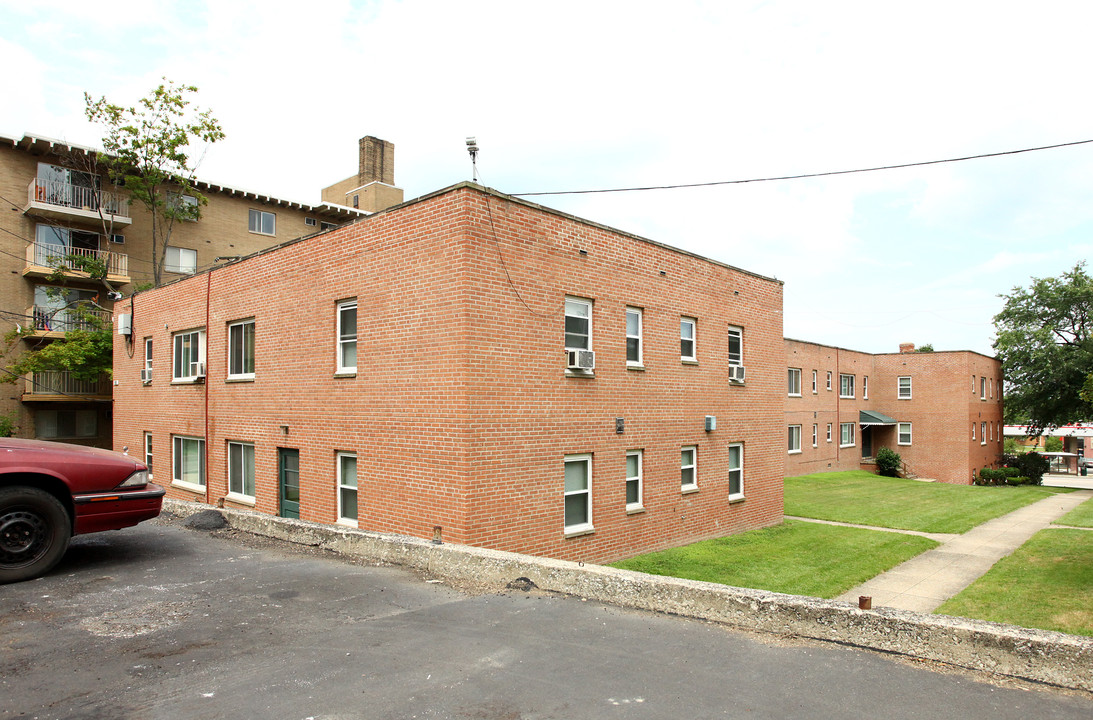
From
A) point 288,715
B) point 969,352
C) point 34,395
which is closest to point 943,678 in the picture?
point 288,715

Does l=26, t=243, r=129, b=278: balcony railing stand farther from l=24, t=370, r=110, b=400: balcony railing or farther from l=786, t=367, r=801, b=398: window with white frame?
l=786, t=367, r=801, b=398: window with white frame

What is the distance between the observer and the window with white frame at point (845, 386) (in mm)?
37934

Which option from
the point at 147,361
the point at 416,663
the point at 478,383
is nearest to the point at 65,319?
the point at 147,361

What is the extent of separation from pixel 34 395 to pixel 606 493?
2834cm

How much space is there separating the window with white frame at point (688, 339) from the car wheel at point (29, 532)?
11578mm

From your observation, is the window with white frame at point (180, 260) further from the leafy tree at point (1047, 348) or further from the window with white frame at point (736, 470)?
the leafy tree at point (1047, 348)

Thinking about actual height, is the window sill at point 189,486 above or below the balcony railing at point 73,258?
below

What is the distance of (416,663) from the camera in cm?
489

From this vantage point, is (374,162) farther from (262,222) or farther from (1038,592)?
(1038,592)

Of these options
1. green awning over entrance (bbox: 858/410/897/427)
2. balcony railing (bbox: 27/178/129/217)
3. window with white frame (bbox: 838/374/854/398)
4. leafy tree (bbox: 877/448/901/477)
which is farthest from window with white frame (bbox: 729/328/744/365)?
balcony railing (bbox: 27/178/129/217)

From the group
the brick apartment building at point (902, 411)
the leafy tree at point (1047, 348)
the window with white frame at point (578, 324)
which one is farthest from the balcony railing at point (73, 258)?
the leafy tree at point (1047, 348)

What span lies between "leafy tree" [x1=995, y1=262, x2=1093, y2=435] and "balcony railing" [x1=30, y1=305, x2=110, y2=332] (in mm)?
51050

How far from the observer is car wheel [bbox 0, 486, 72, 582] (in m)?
6.88

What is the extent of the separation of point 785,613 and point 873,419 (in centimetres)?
3837
